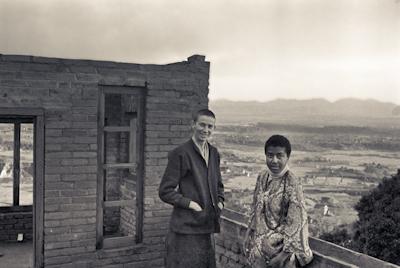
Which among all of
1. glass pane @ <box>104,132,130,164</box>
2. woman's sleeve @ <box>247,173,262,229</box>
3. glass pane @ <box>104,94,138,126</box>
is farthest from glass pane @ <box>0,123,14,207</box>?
woman's sleeve @ <box>247,173,262,229</box>

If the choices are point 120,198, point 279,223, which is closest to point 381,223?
point 120,198

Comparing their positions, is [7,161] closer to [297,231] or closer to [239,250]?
[239,250]

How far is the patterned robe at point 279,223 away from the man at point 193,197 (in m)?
0.54

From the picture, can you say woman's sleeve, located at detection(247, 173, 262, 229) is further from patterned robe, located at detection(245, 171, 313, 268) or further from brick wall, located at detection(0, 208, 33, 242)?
brick wall, located at detection(0, 208, 33, 242)

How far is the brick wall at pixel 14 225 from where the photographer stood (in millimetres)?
8500

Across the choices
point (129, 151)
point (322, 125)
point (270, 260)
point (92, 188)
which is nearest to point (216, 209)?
point (270, 260)

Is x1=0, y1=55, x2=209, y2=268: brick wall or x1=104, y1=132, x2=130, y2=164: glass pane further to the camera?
x1=104, y1=132, x2=130, y2=164: glass pane

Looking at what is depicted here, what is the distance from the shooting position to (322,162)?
29375mm

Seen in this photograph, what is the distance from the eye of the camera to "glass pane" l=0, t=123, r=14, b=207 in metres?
10.1

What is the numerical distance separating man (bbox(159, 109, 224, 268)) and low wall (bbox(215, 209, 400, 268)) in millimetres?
1020

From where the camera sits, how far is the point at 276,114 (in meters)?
36.9

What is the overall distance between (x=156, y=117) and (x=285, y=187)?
113 inches

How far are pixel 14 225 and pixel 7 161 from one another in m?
6.46

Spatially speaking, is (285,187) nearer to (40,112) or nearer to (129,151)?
(40,112)
